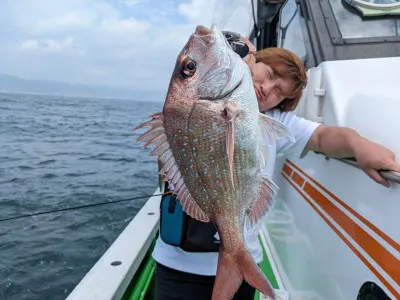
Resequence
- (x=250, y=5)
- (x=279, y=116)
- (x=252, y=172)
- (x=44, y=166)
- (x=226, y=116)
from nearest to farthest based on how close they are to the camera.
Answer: (x=226, y=116) → (x=252, y=172) → (x=279, y=116) → (x=250, y=5) → (x=44, y=166)

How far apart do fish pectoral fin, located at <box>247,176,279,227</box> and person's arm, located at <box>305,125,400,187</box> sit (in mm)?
375

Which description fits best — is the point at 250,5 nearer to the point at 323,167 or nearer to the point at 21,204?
the point at 323,167

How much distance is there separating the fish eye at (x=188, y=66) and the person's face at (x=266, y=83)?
2.12ft

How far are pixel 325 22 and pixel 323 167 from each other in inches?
54.3

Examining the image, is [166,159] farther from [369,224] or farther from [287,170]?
[287,170]

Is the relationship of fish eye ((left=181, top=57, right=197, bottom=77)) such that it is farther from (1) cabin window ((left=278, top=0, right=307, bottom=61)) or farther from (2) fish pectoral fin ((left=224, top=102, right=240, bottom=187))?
(1) cabin window ((left=278, top=0, right=307, bottom=61))

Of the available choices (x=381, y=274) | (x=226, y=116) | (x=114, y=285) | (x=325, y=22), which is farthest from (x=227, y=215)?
(x=325, y=22)

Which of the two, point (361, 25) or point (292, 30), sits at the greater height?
point (292, 30)

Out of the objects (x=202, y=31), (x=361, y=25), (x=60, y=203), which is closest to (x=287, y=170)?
(x=361, y=25)

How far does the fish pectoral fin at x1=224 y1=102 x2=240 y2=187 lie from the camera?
4.18 ft

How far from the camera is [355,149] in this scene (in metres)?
1.64

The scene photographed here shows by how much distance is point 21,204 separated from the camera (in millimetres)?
8086

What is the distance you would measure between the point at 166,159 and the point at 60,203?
7.53 m

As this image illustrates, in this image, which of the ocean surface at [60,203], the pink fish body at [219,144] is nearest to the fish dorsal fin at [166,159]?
the pink fish body at [219,144]
